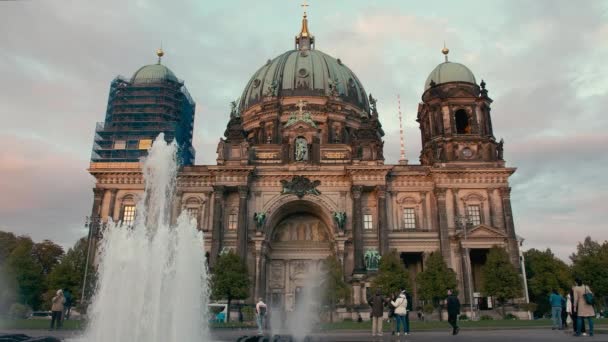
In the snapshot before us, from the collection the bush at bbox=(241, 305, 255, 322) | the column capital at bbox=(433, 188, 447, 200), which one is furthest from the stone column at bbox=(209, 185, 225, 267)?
the column capital at bbox=(433, 188, 447, 200)

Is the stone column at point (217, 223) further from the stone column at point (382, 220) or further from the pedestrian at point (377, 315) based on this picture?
the pedestrian at point (377, 315)

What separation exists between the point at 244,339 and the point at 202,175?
115ft

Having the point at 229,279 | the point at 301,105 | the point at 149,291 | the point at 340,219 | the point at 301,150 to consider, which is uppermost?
the point at 301,105

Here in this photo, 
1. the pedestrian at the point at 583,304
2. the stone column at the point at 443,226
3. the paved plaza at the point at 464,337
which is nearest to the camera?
the paved plaza at the point at 464,337

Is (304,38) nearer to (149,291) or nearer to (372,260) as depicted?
(372,260)

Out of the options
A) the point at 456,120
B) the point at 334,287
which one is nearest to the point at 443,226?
the point at 334,287

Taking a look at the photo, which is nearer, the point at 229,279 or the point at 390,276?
the point at 390,276

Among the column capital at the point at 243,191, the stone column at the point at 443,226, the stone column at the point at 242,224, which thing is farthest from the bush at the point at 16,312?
the stone column at the point at 443,226

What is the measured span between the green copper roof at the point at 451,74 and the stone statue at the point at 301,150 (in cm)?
1560

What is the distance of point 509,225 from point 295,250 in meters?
20.6

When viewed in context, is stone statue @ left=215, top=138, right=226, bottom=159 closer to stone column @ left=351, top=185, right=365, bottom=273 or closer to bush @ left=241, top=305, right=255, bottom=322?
stone column @ left=351, top=185, right=365, bottom=273

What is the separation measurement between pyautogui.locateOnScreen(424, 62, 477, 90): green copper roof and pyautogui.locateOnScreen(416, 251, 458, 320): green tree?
20.1 m

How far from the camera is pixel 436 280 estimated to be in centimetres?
3844

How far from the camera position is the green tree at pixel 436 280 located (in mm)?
38156
